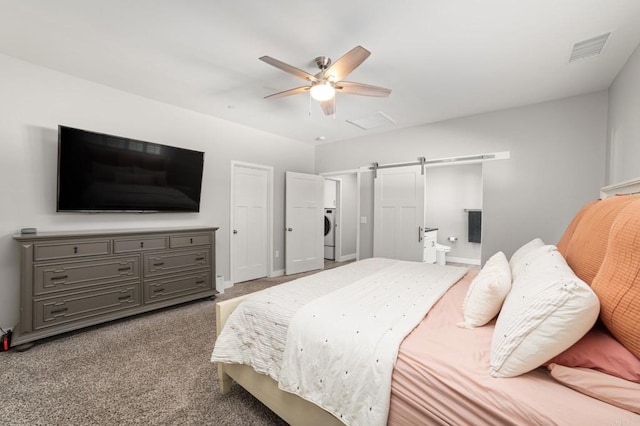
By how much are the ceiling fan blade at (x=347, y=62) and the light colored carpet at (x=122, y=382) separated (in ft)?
8.21

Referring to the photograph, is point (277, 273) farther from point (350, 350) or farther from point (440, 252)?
point (350, 350)

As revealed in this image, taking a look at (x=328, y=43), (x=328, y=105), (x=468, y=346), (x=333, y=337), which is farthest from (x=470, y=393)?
(x=328, y=105)

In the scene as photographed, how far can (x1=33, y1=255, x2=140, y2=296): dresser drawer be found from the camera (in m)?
2.39

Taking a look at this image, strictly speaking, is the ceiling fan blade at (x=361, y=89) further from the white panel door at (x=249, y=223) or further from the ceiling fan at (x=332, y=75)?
the white panel door at (x=249, y=223)

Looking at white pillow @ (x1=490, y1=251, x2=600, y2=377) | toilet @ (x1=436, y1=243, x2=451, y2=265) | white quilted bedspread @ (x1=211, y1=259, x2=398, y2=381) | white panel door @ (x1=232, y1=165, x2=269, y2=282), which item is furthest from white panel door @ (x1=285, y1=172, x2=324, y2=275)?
white pillow @ (x1=490, y1=251, x2=600, y2=377)

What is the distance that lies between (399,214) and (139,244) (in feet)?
12.5

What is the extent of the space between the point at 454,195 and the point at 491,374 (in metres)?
6.17

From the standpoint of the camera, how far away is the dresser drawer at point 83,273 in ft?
7.85

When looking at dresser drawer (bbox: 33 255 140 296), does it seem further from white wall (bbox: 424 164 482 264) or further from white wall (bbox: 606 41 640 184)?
white wall (bbox: 424 164 482 264)

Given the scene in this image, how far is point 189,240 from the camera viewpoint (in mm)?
3432

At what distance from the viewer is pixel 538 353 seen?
2.87 ft

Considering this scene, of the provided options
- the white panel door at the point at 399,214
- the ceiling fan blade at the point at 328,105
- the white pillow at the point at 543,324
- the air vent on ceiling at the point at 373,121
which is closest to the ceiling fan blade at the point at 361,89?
the ceiling fan blade at the point at 328,105

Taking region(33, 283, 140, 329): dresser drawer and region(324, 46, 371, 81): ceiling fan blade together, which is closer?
region(324, 46, 371, 81): ceiling fan blade

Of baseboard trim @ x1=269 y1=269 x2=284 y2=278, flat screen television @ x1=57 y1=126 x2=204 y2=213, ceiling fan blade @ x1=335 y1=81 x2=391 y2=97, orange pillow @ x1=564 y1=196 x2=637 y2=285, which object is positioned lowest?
baseboard trim @ x1=269 y1=269 x2=284 y2=278
